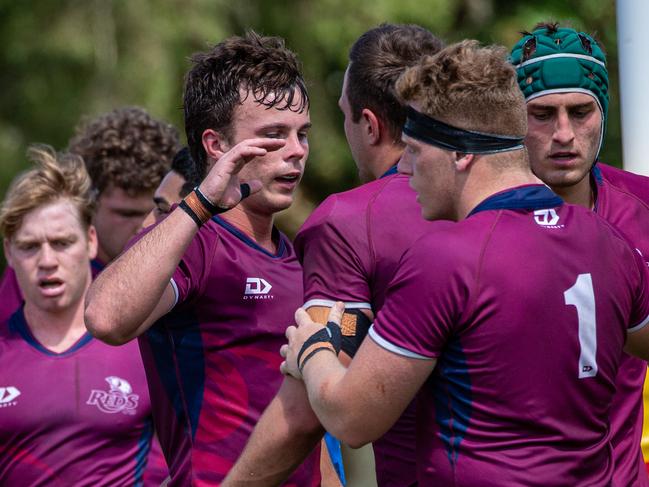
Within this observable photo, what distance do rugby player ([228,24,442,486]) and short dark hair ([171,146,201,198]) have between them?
166cm

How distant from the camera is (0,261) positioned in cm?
1119

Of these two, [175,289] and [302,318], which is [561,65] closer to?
[302,318]

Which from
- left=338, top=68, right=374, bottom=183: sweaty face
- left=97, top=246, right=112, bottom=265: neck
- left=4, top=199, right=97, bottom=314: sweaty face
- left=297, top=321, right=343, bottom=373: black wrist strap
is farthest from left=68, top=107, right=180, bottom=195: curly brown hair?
left=297, top=321, right=343, bottom=373: black wrist strap

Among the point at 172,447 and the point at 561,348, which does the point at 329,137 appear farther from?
the point at 561,348

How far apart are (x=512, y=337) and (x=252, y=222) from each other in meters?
1.27

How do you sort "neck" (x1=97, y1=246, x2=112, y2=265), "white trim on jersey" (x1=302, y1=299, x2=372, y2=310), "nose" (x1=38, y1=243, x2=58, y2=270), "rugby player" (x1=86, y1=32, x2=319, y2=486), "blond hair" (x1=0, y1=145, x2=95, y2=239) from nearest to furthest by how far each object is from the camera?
"white trim on jersey" (x1=302, y1=299, x2=372, y2=310) → "rugby player" (x1=86, y1=32, x2=319, y2=486) → "nose" (x1=38, y1=243, x2=58, y2=270) → "blond hair" (x1=0, y1=145, x2=95, y2=239) → "neck" (x1=97, y1=246, x2=112, y2=265)

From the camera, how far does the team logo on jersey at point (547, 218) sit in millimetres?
3096

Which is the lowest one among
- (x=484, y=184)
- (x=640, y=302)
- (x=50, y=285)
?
(x=50, y=285)

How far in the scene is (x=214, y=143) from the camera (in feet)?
13.1

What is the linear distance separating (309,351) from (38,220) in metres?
2.69

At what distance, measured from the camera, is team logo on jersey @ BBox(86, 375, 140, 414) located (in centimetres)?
507

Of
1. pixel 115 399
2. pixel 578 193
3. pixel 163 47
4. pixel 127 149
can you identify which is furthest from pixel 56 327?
pixel 163 47

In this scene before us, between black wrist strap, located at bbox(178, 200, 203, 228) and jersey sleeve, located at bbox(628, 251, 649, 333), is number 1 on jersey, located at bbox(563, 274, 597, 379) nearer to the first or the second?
jersey sleeve, located at bbox(628, 251, 649, 333)

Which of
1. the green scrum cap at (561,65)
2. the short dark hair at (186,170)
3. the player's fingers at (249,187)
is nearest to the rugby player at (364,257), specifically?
the player's fingers at (249,187)
